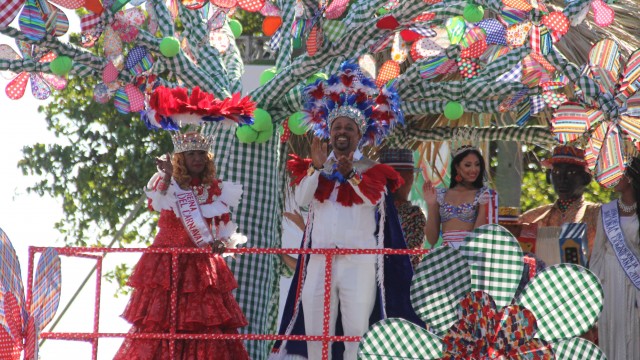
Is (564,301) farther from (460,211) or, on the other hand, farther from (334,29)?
(334,29)

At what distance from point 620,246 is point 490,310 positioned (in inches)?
122

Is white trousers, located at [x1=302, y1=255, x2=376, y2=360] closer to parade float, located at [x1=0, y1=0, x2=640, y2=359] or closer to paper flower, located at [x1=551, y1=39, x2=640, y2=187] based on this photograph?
parade float, located at [x1=0, y1=0, x2=640, y2=359]

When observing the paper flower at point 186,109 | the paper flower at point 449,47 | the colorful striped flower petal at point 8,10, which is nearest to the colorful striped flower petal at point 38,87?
the colorful striped flower petal at point 8,10

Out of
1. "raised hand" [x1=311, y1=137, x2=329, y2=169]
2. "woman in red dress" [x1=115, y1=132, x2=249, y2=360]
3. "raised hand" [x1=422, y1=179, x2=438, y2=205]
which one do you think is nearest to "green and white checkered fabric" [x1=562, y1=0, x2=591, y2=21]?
"raised hand" [x1=422, y1=179, x2=438, y2=205]

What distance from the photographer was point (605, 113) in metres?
8.92

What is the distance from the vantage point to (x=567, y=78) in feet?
32.2

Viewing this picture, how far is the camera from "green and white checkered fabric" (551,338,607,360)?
→ 6.38 meters

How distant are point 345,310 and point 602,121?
7.27 ft

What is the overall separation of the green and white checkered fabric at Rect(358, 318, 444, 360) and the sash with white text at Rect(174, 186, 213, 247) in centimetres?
207

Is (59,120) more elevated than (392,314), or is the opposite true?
(59,120)

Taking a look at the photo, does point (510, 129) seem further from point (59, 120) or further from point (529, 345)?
point (59, 120)

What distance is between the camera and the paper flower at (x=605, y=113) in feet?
28.7

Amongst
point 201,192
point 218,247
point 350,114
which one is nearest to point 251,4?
point 350,114

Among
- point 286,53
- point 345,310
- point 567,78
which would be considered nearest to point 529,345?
point 345,310
